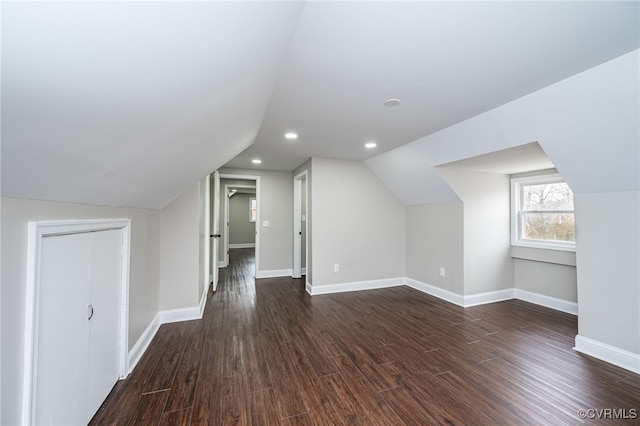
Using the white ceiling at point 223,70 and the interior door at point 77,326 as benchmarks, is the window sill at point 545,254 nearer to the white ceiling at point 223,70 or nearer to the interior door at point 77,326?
the white ceiling at point 223,70

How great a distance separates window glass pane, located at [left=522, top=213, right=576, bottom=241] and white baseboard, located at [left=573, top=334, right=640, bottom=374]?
1.48 m

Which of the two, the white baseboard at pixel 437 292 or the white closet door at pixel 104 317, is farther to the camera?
the white baseboard at pixel 437 292

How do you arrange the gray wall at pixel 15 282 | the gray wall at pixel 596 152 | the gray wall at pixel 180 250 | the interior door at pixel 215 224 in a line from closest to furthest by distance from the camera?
the gray wall at pixel 15 282, the gray wall at pixel 596 152, the gray wall at pixel 180 250, the interior door at pixel 215 224

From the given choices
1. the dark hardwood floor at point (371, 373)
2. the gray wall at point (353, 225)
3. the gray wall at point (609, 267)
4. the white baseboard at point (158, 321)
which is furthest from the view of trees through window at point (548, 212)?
the white baseboard at point (158, 321)

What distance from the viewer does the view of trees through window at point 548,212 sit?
133 inches

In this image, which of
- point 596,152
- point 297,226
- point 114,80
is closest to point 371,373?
point 114,80

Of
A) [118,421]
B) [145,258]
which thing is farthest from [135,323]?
[118,421]

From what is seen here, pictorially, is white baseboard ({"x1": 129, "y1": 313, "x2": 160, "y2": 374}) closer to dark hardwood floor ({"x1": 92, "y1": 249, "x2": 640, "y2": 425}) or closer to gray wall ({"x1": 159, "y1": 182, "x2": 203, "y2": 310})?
dark hardwood floor ({"x1": 92, "y1": 249, "x2": 640, "y2": 425})

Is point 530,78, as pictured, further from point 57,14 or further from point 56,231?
point 56,231

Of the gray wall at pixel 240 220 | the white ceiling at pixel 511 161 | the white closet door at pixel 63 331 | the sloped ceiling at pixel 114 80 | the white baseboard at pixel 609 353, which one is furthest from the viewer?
the gray wall at pixel 240 220

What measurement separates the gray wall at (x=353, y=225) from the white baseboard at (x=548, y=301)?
1.76 meters

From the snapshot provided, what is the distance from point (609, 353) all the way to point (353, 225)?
3.08 metres

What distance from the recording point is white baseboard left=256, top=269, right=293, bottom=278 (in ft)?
16.8

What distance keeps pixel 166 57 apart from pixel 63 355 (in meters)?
1.51
